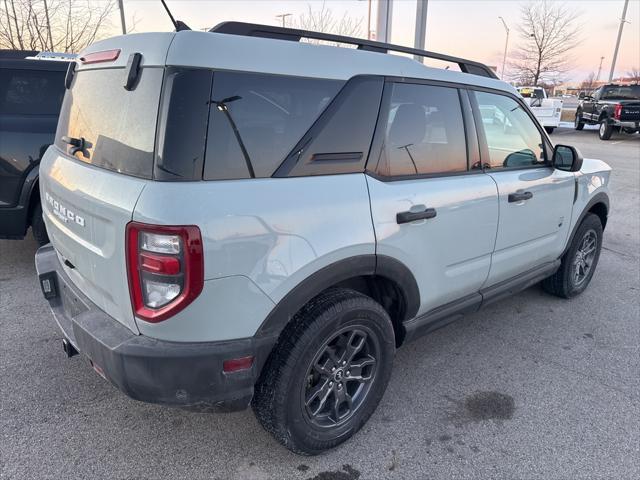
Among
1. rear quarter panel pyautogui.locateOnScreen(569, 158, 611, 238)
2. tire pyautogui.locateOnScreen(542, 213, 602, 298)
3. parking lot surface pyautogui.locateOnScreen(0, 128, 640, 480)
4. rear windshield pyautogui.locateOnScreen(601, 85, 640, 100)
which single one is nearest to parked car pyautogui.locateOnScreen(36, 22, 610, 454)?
parking lot surface pyautogui.locateOnScreen(0, 128, 640, 480)

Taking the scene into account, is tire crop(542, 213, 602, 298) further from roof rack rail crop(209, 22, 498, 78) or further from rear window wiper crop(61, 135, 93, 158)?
rear window wiper crop(61, 135, 93, 158)

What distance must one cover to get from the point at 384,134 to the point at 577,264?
2869 millimetres

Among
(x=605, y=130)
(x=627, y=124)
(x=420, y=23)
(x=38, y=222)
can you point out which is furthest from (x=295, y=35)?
(x=605, y=130)

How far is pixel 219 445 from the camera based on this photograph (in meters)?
2.43

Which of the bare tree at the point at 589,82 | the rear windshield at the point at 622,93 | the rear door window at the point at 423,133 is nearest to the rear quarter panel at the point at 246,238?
the rear door window at the point at 423,133

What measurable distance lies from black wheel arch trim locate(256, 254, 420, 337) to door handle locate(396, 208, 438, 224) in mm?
205

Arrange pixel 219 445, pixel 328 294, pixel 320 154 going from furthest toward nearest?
pixel 219 445 → pixel 328 294 → pixel 320 154

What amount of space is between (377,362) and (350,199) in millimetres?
933

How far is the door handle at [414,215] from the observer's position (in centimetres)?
236

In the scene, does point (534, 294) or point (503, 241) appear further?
point (534, 294)

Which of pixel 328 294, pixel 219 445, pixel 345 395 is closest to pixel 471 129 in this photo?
pixel 328 294

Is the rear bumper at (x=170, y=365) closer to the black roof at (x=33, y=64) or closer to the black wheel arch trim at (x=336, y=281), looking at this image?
the black wheel arch trim at (x=336, y=281)

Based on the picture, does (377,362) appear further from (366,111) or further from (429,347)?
(366,111)

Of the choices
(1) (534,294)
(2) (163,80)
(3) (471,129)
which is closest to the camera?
(2) (163,80)
